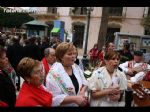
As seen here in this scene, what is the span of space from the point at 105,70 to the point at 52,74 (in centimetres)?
38

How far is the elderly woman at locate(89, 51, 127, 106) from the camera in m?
1.43

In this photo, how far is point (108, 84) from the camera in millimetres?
1613

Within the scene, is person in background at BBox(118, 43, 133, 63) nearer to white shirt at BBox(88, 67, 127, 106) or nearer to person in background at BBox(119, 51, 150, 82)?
person in background at BBox(119, 51, 150, 82)

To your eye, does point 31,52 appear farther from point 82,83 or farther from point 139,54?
point 82,83

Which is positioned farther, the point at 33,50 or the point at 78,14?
the point at 33,50

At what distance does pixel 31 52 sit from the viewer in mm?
3973

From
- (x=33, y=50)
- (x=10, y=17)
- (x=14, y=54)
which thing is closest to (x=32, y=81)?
(x=10, y=17)

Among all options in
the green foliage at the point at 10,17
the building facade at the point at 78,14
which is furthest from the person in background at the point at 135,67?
the green foliage at the point at 10,17

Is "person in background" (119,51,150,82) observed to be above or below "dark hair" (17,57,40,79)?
below

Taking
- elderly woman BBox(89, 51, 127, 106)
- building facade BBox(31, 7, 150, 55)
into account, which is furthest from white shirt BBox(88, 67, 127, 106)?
building facade BBox(31, 7, 150, 55)

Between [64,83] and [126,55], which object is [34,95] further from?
[126,55]

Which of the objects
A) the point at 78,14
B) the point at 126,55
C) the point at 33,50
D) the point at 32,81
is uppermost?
the point at 78,14
